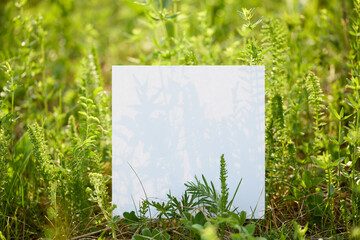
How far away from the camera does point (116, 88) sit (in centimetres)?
124

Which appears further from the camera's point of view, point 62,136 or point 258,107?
point 62,136

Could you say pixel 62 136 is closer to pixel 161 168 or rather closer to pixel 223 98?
pixel 161 168

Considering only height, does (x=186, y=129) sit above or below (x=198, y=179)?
above

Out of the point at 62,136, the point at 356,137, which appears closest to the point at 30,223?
the point at 62,136

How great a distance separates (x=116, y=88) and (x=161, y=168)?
31 cm

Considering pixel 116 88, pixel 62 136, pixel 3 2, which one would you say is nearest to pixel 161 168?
pixel 116 88

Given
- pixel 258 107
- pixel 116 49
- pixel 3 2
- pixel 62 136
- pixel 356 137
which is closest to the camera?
pixel 356 137

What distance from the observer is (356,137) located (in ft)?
3.63

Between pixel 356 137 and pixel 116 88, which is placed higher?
pixel 116 88

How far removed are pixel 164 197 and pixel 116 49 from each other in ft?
6.54

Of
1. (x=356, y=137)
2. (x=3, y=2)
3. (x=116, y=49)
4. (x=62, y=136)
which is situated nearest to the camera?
(x=356, y=137)

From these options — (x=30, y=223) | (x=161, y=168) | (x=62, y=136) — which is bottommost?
(x=30, y=223)

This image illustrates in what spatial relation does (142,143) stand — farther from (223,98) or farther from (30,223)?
(30,223)

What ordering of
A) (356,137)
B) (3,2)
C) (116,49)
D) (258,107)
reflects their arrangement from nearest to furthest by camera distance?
(356,137) < (258,107) < (3,2) < (116,49)
